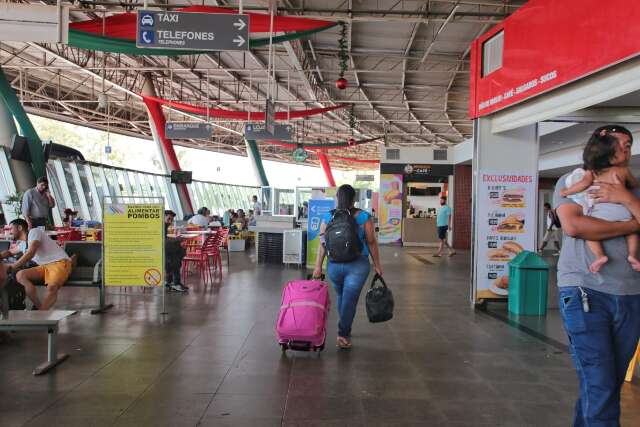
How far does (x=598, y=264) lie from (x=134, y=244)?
5.55 metres

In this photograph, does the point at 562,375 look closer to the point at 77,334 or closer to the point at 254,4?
the point at 77,334

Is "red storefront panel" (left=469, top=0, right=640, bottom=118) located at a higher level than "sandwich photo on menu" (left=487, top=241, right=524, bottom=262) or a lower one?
higher

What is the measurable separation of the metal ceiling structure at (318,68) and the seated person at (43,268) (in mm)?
4819

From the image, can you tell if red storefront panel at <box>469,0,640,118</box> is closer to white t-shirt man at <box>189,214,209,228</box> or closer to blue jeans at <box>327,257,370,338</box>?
blue jeans at <box>327,257,370,338</box>

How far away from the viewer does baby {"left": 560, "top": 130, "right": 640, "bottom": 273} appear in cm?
243

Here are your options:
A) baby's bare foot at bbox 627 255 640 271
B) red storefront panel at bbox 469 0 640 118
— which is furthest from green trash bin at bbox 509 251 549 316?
baby's bare foot at bbox 627 255 640 271

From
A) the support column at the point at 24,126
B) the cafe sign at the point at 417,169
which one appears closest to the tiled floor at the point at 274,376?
the support column at the point at 24,126

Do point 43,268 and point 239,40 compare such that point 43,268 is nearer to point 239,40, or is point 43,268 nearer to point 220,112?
point 239,40

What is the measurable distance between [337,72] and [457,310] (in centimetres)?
1349

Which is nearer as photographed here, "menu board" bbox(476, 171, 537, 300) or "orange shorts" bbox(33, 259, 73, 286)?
"orange shorts" bbox(33, 259, 73, 286)

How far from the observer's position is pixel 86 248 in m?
7.02

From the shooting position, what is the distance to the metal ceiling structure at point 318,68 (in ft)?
40.9

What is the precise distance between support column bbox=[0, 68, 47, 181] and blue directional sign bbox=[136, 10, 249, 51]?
747 centimetres

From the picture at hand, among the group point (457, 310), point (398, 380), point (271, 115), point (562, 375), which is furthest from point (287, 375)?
point (271, 115)
